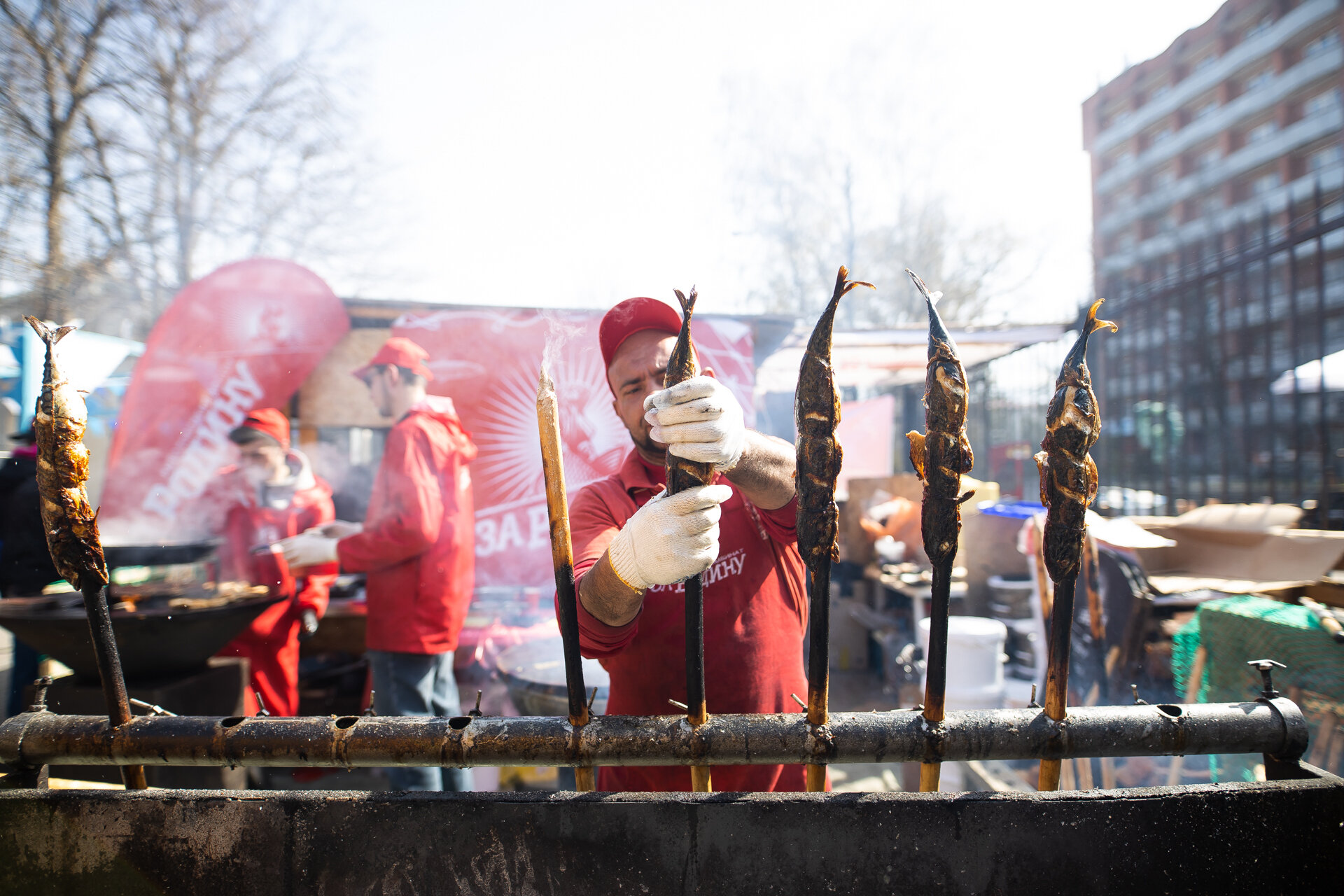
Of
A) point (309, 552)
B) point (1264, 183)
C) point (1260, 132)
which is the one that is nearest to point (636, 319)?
point (309, 552)

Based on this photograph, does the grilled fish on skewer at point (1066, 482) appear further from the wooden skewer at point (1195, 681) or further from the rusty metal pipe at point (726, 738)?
the wooden skewer at point (1195, 681)

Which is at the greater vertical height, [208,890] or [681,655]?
[681,655]

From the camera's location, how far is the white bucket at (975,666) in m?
3.97

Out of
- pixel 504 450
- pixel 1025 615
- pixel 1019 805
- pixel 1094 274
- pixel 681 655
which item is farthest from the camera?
pixel 1094 274

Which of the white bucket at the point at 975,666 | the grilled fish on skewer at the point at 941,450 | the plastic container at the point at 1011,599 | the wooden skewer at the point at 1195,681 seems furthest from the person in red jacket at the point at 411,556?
the plastic container at the point at 1011,599

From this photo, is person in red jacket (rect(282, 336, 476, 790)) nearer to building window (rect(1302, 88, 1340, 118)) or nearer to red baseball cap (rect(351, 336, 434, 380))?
red baseball cap (rect(351, 336, 434, 380))

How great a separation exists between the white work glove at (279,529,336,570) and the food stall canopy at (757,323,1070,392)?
5437 millimetres

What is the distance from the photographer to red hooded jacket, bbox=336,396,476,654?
3.76 meters

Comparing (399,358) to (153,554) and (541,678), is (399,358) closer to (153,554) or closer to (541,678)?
(153,554)

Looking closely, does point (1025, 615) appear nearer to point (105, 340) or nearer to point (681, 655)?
point (681, 655)

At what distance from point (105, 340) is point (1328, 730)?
12.0m

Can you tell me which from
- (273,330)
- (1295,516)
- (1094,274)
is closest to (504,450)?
(273,330)

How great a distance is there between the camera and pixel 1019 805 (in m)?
1.03

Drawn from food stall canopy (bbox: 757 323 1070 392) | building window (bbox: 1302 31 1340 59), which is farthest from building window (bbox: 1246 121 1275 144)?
food stall canopy (bbox: 757 323 1070 392)
